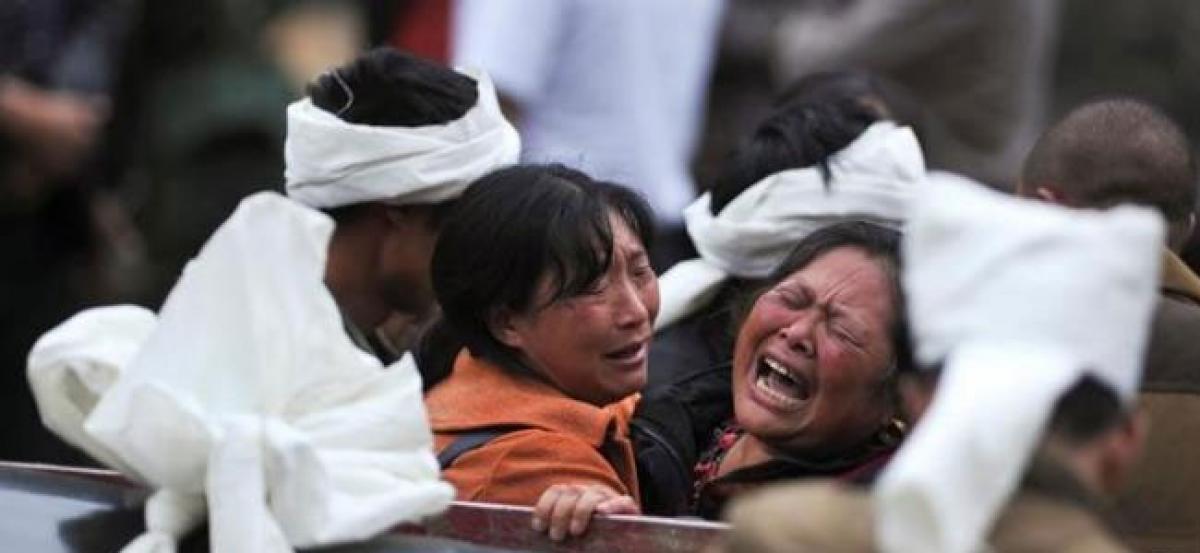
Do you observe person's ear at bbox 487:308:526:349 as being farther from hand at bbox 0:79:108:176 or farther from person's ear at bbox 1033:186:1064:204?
hand at bbox 0:79:108:176

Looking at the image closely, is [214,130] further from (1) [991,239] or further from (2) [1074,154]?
(1) [991,239]

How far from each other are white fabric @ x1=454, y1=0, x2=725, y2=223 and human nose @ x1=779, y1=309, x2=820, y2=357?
3.24 metres

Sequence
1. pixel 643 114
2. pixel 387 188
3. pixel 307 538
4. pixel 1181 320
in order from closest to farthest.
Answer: pixel 307 538 → pixel 1181 320 → pixel 387 188 → pixel 643 114

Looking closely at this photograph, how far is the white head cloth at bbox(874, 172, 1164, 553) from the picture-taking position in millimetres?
3838

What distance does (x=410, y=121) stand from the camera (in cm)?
640

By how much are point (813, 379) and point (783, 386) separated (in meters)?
0.06

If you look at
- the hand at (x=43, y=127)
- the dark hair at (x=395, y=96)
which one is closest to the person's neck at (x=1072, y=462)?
the dark hair at (x=395, y=96)

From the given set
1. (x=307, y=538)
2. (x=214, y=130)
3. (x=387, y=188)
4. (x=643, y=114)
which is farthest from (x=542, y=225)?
(x=214, y=130)

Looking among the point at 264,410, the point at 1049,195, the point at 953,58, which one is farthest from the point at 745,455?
the point at 953,58

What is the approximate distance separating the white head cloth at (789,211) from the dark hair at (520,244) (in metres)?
0.57

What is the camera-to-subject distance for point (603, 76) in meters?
9.20

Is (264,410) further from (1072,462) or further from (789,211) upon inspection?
(789,211)

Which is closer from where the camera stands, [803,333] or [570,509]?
[570,509]

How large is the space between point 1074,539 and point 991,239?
1.08 ft
